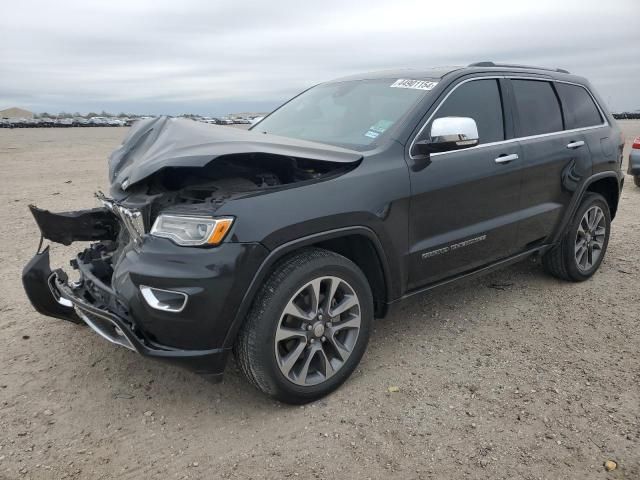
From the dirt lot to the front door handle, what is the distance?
1219 millimetres

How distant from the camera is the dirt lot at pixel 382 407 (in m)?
2.56

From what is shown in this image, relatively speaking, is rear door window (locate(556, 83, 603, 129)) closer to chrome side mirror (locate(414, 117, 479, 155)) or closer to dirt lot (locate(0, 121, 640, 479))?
dirt lot (locate(0, 121, 640, 479))

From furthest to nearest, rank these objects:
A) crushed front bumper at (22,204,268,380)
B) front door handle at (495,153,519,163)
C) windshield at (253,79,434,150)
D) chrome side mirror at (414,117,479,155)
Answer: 1. front door handle at (495,153,519,163)
2. windshield at (253,79,434,150)
3. chrome side mirror at (414,117,479,155)
4. crushed front bumper at (22,204,268,380)

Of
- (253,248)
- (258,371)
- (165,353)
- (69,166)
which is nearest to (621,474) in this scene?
(258,371)

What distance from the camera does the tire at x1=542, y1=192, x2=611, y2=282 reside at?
463 cm

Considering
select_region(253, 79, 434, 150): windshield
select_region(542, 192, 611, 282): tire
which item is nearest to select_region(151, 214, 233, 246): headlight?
select_region(253, 79, 434, 150): windshield

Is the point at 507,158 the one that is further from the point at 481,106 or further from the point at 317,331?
the point at 317,331

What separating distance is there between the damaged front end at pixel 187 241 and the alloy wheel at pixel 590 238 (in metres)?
2.72

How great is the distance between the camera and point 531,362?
136 inches

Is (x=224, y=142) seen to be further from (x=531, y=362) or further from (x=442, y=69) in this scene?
(x=531, y=362)

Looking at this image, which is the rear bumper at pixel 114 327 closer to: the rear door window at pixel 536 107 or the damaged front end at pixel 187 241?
the damaged front end at pixel 187 241

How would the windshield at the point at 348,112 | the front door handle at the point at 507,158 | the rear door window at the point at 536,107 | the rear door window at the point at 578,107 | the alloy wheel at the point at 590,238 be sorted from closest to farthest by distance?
the windshield at the point at 348,112 → the front door handle at the point at 507,158 → the rear door window at the point at 536,107 → the rear door window at the point at 578,107 → the alloy wheel at the point at 590,238

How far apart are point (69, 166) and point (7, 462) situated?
1363 centimetres

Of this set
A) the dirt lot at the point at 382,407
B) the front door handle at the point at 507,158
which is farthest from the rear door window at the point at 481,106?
the dirt lot at the point at 382,407
